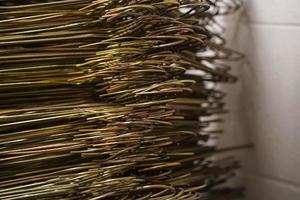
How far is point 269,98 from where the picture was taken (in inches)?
36.4

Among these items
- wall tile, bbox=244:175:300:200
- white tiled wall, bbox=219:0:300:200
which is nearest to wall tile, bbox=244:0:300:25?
white tiled wall, bbox=219:0:300:200

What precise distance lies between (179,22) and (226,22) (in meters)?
0.38

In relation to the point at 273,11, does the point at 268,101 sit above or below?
below

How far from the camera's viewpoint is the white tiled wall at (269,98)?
2.85 feet

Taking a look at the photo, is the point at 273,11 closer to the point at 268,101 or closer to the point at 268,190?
the point at 268,101

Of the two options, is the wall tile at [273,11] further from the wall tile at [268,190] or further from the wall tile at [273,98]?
the wall tile at [268,190]

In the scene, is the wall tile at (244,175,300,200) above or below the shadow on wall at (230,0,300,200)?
below

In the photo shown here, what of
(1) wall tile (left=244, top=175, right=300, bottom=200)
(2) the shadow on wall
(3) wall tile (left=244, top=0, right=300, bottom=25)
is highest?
(3) wall tile (left=244, top=0, right=300, bottom=25)

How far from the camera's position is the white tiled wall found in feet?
2.85

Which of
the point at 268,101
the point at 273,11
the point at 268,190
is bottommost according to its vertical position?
the point at 268,190

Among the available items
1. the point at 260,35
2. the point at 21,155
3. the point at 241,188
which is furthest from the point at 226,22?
the point at 21,155

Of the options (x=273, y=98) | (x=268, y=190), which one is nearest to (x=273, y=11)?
(x=273, y=98)

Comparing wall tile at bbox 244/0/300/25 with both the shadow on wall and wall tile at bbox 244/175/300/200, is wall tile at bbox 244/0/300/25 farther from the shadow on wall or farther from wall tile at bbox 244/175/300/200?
wall tile at bbox 244/175/300/200

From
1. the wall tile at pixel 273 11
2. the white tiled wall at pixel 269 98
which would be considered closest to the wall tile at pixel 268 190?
the white tiled wall at pixel 269 98
